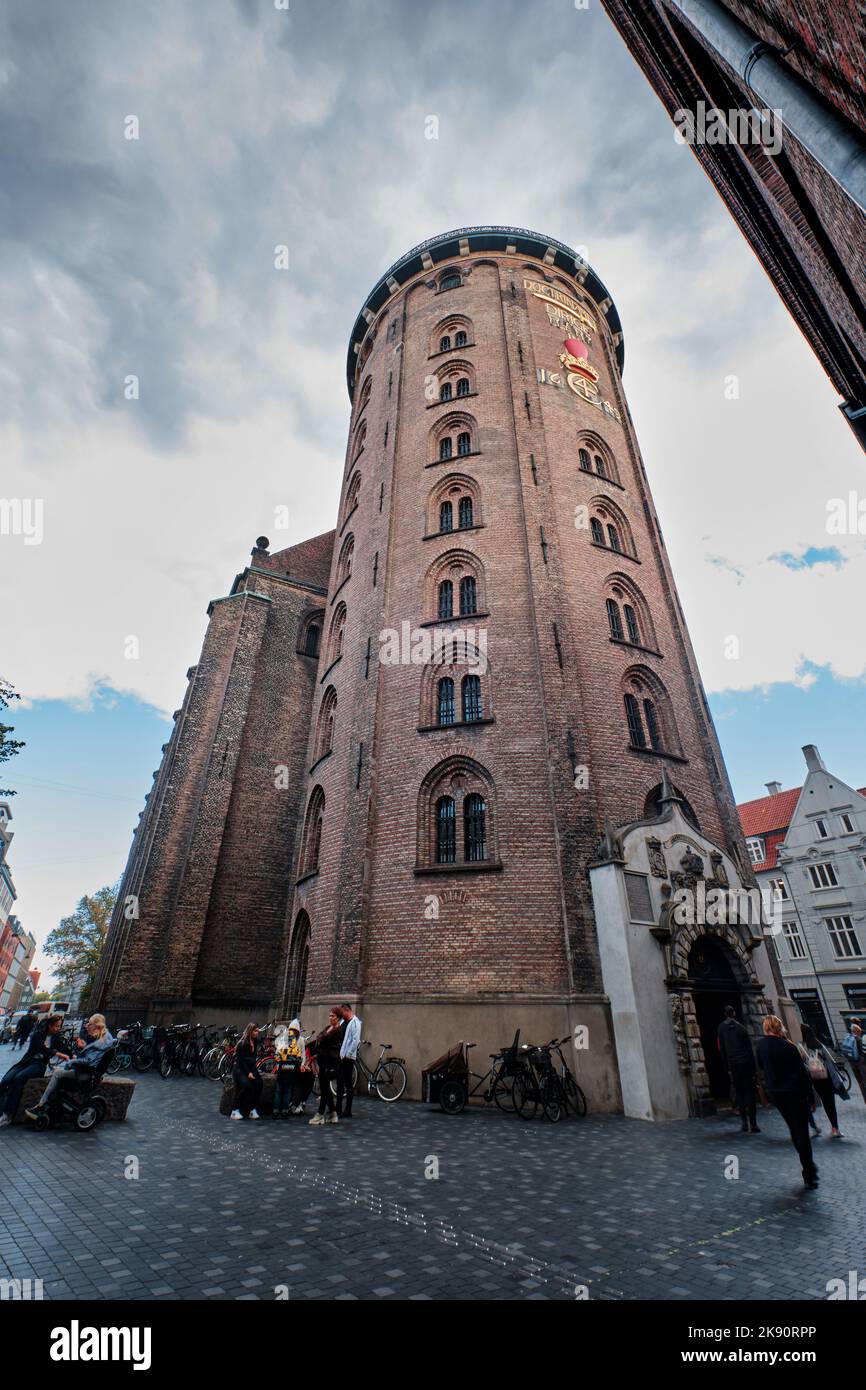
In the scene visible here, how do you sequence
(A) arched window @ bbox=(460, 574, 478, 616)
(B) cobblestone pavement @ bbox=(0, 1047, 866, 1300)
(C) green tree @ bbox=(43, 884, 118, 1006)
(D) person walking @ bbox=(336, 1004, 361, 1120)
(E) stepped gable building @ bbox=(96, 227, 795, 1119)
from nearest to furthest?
(B) cobblestone pavement @ bbox=(0, 1047, 866, 1300) < (D) person walking @ bbox=(336, 1004, 361, 1120) < (E) stepped gable building @ bbox=(96, 227, 795, 1119) < (A) arched window @ bbox=(460, 574, 478, 616) < (C) green tree @ bbox=(43, 884, 118, 1006)

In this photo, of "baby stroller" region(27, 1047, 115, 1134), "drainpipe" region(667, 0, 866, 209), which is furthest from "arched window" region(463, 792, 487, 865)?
"drainpipe" region(667, 0, 866, 209)

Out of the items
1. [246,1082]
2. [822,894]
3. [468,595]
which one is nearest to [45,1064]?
[246,1082]

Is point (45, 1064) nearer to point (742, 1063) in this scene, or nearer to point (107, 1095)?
point (107, 1095)

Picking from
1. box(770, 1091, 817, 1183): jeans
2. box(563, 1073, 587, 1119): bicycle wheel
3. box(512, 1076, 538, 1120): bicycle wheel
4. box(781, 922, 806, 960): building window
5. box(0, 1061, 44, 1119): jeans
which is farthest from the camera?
box(781, 922, 806, 960): building window

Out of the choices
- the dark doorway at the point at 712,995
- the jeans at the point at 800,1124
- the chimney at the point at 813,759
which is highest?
the chimney at the point at 813,759

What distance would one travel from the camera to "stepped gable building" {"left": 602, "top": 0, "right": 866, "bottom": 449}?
3852 mm

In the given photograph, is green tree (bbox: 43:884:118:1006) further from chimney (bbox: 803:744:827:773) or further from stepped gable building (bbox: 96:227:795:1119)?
chimney (bbox: 803:744:827:773)

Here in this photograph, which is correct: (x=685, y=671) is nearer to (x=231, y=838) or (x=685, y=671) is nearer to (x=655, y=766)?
(x=655, y=766)

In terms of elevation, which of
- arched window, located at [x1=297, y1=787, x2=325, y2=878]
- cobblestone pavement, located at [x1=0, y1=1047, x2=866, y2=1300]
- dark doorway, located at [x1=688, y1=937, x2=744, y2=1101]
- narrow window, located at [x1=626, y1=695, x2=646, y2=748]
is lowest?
cobblestone pavement, located at [x1=0, y1=1047, x2=866, y2=1300]

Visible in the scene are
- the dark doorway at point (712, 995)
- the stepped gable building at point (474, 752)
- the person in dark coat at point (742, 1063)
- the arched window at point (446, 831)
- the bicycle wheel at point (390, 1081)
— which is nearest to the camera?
the person in dark coat at point (742, 1063)

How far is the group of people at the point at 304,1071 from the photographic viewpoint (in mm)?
9250

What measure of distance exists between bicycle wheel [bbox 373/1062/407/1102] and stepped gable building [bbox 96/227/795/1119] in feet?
1.31

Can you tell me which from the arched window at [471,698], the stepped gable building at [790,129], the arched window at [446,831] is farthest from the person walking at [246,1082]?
the stepped gable building at [790,129]

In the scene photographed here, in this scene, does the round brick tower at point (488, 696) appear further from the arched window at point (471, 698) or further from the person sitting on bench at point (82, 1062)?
the person sitting on bench at point (82, 1062)
